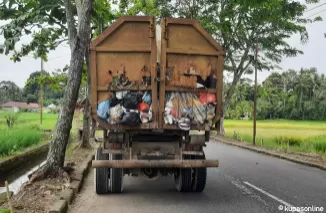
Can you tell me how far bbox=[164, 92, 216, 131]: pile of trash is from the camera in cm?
735

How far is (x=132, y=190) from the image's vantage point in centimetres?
918

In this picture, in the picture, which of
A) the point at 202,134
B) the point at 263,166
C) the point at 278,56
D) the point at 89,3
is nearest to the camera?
the point at 202,134

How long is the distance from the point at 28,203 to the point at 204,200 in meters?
3.31

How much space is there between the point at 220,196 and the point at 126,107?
112 inches

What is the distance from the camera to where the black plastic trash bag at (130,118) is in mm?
7254

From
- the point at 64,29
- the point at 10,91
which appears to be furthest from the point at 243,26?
the point at 10,91

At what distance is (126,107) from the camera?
7309 millimetres

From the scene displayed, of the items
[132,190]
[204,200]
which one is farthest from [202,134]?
[132,190]

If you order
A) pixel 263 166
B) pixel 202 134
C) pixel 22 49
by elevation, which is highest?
pixel 22 49

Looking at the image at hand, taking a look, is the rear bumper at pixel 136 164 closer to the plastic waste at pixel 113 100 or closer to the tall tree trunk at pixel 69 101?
the plastic waste at pixel 113 100

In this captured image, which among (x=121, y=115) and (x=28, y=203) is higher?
(x=121, y=115)

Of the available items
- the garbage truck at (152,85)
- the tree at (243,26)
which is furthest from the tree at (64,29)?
the tree at (243,26)

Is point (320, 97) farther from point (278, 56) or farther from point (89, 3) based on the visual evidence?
point (89, 3)

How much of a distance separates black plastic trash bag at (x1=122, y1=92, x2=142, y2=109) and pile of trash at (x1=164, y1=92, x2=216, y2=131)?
535 millimetres
